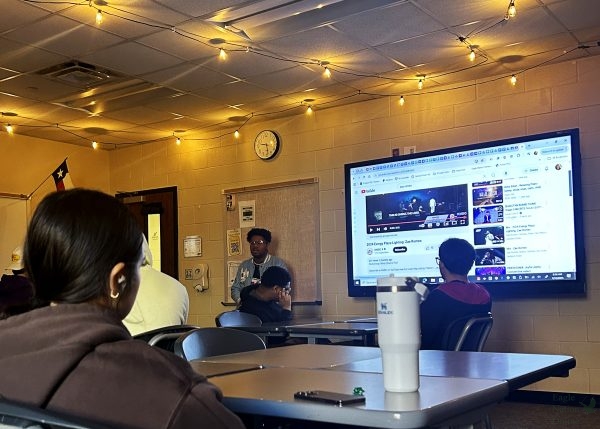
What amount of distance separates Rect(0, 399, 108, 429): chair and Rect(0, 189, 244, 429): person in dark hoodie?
0.18 ft

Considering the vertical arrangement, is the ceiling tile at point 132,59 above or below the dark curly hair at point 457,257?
above

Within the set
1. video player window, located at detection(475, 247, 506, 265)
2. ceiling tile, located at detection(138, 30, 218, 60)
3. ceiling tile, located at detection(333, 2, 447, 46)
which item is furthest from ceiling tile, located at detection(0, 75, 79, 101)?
video player window, located at detection(475, 247, 506, 265)

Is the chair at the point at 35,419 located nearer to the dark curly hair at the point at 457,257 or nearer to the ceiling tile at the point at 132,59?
the dark curly hair at the point at 457,257

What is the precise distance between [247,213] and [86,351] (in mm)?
5972

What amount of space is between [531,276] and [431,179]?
3.59ft

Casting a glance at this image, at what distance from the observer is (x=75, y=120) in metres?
6.71

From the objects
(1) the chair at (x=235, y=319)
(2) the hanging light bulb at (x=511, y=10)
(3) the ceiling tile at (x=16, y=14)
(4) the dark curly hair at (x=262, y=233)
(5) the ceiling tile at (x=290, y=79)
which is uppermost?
(3) the ceiling tile at (x=16, y=14)

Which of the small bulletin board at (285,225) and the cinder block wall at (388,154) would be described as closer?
the cinder block wall at (388,154)

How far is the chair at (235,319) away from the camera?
4.28 m

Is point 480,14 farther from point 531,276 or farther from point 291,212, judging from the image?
point 291,212

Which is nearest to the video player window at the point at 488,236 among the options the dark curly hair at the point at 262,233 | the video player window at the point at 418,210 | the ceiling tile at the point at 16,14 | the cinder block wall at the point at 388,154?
the video player window at the point at 418,210

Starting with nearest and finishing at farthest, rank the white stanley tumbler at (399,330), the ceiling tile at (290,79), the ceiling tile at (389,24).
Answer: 1. the white stanley tumbler at (399,330)
2. the ceiling tile at (389,24)
3. the ceiling tile at (290,79)

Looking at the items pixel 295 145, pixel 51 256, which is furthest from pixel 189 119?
pixel 51 256

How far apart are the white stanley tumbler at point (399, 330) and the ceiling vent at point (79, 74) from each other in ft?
14.2
